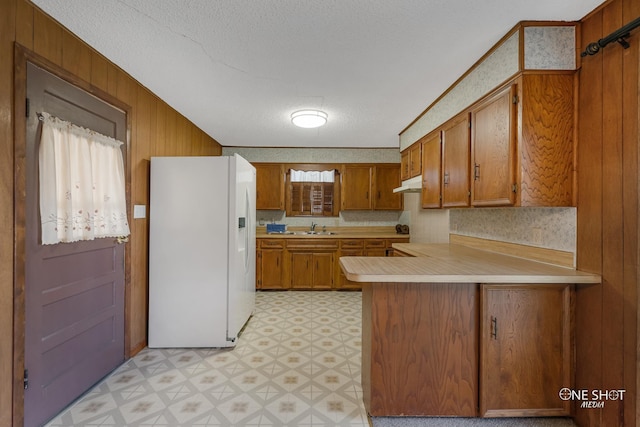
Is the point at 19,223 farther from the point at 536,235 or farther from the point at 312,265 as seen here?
the point at 312,265

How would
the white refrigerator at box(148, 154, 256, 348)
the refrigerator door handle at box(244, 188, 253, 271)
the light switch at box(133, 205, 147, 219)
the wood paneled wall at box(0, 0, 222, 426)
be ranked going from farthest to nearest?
1. the refrigerator door handle at box(244, 188, 253, 271)
2. the white refrigerator at box(148, 154, 256, 348)
3. the light switch at box(133, 205, 147, 219)
4. the wood paneled wall at box(0, 0, 222, 426)

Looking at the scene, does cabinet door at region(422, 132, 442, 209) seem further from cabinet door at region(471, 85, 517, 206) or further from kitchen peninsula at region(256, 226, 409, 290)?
kitchen peninsula at region(256, 226, 409, 290)

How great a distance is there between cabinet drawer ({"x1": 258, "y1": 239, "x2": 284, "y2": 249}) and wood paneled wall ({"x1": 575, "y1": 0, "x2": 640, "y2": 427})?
3.59m

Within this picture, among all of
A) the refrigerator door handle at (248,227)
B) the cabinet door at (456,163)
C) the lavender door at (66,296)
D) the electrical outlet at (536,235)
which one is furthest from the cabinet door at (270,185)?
the electrical outlet at (536,235)

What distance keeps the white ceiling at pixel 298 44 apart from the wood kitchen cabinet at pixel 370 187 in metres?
1.90

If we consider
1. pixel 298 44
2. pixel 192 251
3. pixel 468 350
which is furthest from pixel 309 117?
pixel 468 350

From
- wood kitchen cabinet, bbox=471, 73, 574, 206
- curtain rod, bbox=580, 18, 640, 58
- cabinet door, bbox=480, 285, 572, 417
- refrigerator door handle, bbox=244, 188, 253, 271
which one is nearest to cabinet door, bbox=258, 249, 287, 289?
refrigerator door handle, bbox=244, 188, 253, 271

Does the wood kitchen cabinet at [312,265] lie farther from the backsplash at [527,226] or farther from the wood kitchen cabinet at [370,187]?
the backsplash at [527,226]

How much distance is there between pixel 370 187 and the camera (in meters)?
5.05

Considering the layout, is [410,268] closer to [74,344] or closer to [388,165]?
[74,344]

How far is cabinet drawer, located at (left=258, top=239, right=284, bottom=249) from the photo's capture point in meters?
4.61

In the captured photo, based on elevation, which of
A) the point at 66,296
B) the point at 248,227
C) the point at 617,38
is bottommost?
the point at 66,296

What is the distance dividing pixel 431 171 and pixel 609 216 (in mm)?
1697

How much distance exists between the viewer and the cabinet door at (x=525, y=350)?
1.68m
